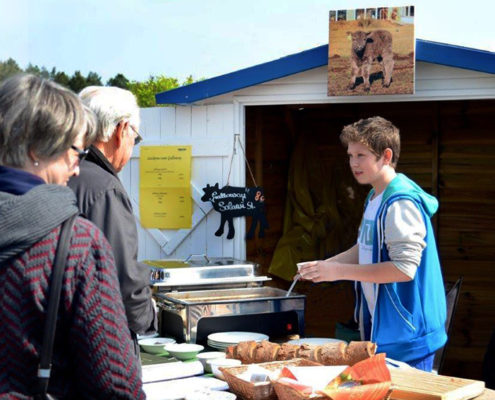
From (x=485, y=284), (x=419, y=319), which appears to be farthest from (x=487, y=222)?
(x=419, y=319)

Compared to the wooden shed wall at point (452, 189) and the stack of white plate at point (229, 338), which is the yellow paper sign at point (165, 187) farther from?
the stack of white plate at point (229, 338)

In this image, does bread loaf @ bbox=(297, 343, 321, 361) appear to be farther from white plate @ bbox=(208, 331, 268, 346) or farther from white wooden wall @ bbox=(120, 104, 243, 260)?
white wooden wall @ bbox=(120, 104, 243, 260)

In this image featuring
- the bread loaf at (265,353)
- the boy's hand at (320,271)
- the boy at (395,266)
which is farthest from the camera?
the boy's hand at (320,271)

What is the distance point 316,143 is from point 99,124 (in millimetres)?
4741

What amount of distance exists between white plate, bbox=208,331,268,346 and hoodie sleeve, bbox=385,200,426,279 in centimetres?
83

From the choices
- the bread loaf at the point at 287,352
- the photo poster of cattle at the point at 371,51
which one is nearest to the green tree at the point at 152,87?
the photo poster of cattle at the point at 371,51

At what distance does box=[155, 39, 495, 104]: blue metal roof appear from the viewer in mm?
4574

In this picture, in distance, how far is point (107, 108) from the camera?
2.77m

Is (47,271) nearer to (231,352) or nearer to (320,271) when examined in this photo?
(231,352)

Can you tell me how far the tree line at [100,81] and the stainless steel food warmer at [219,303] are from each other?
1314mm

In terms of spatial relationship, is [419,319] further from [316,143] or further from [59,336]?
[316,143]

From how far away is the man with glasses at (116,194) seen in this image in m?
2.41

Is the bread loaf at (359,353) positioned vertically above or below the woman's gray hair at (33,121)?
below

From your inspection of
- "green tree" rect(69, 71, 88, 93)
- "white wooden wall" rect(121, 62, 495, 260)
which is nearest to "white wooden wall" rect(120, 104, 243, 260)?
"white wooden wall" rect(121, 62, 495, 260)
